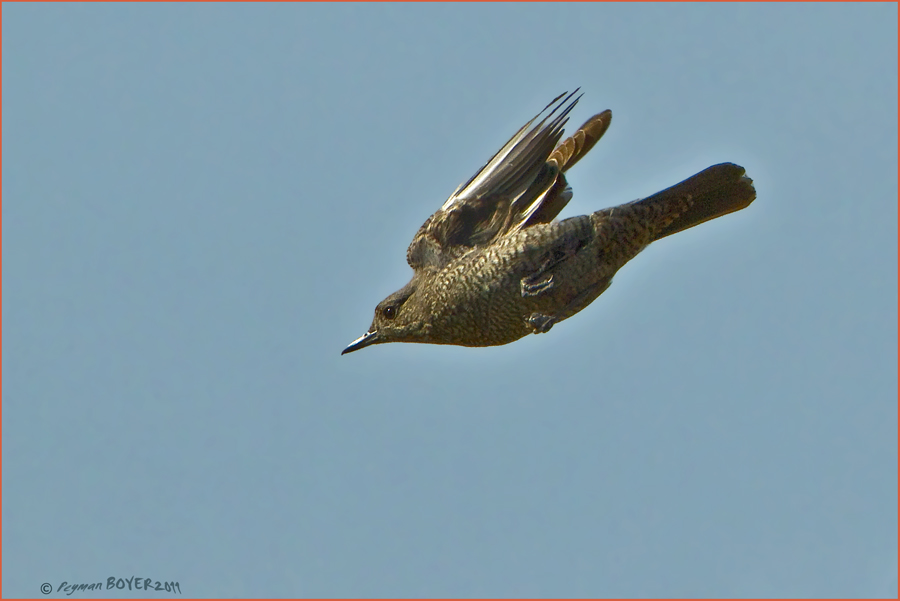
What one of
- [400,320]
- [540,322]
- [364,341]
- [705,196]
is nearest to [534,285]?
[540,322]

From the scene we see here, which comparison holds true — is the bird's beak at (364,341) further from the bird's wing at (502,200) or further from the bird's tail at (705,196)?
the bird's tail at (705,196)

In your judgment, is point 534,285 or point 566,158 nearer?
point 534,285

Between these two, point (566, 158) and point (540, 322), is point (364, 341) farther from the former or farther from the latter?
point (566, 158)

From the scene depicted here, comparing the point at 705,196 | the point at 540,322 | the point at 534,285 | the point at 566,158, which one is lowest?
the point at 540,322

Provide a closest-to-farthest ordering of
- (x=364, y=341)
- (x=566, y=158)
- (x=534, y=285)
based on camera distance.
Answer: (x=534, y=285)
(x=566, y=158)
(x=364, y=341)

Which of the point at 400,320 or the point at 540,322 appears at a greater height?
the point at 400,320

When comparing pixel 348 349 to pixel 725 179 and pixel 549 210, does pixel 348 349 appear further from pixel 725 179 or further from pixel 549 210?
pixel 725 179

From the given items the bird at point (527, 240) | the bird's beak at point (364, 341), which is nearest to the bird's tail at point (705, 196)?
the bird at point (527, 240)
